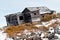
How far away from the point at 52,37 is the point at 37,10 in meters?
36.4

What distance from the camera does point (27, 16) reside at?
220ft

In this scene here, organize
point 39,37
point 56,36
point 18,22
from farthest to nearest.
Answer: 1. point 18,22
2. point 39,37
3. point 56,36

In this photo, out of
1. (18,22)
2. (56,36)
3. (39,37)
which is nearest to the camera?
(56,36)

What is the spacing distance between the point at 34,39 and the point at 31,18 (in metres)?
32.7

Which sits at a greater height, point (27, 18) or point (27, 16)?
point (27, 16)

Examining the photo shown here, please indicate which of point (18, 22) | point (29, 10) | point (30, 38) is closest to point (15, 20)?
point (18, 22)

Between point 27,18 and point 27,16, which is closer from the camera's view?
point 27,18

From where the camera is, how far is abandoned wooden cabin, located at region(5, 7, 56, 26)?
6594 centimetres

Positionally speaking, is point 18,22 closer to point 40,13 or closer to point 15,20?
point 15,20

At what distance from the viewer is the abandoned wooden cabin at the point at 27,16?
6594cm

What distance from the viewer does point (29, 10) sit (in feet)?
220

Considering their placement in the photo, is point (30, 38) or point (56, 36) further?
point (30, 38)

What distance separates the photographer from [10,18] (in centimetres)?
6731

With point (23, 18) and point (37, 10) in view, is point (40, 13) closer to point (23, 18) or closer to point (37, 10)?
point (37, 10)
